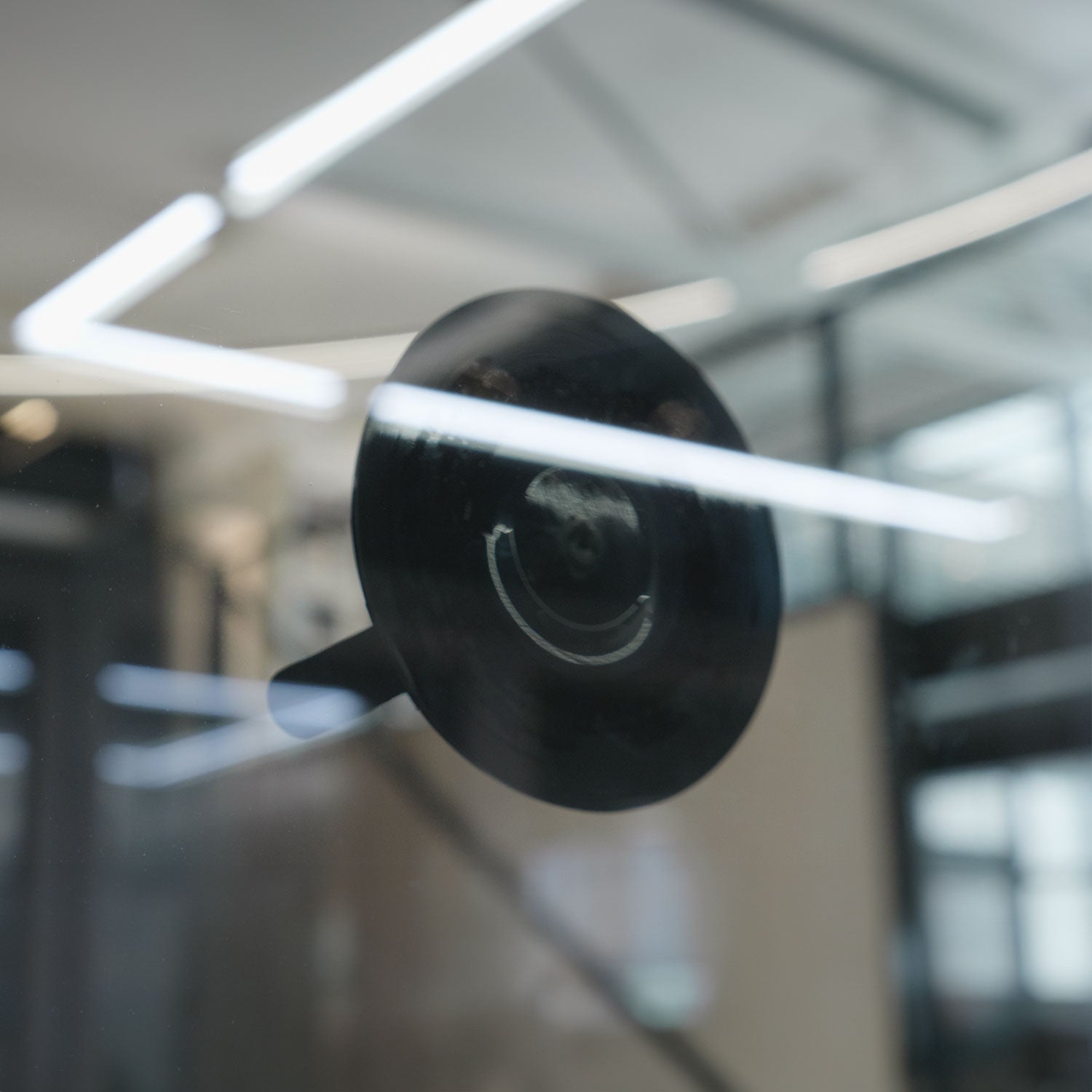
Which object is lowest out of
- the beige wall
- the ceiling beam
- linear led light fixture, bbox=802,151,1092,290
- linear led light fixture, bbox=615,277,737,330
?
the beige wall

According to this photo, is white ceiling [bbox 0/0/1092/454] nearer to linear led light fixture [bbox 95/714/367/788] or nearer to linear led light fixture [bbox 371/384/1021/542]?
linear led light fixture [bbox 371/384/1021/542]

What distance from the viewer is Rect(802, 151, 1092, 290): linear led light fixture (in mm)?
1088

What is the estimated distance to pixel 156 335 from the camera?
619 mm

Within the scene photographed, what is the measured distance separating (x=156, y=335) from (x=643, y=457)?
305mm

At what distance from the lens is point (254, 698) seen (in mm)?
607

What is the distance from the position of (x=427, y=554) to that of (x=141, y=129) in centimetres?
26

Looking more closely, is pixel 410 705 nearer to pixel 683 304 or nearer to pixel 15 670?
pixel 15 670

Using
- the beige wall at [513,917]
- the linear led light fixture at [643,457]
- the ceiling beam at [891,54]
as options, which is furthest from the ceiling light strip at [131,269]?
the ceiling beam at [891,54]

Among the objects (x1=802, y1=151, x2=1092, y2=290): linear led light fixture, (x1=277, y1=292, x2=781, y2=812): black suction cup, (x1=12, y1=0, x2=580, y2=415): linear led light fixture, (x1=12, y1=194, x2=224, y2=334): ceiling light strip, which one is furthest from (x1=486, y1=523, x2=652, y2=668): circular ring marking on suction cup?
(x1=802, y1=151, x2=1092, y2=290): linear led light fixture

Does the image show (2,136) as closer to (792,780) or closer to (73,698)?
(73,698)

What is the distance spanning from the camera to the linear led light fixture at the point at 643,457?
69 centimetres

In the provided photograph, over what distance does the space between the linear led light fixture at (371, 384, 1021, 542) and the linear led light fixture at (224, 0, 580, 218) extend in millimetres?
133

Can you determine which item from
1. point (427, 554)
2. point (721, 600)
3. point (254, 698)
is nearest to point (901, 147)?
point (721, 600)

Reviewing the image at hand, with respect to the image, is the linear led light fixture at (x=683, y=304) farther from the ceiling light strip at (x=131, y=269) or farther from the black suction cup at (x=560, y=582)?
the ceiling light strip at (x=131, y=269)
